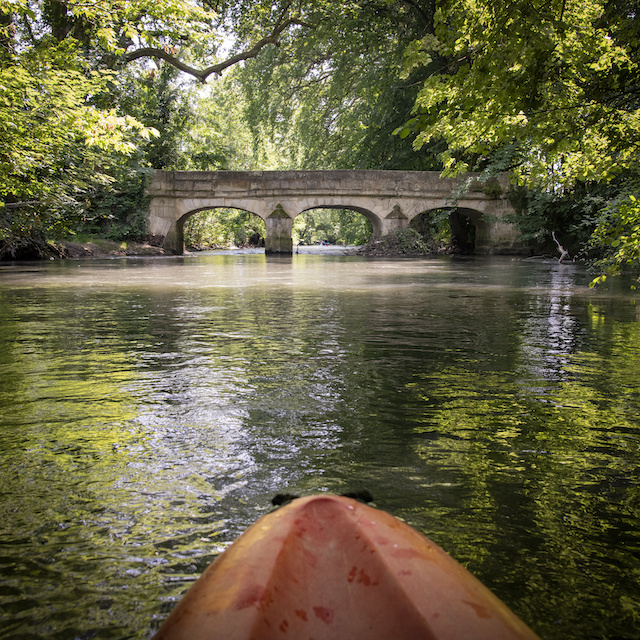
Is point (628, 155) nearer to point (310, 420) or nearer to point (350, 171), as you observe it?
point (310, 420)

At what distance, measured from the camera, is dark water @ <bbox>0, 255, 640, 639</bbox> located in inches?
53.8

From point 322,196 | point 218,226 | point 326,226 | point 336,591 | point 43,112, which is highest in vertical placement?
point 326,226

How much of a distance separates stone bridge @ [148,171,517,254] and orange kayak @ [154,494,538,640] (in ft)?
76.7

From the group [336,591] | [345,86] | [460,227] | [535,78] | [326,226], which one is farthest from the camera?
[326,226]

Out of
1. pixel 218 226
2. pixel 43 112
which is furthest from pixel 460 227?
pixel 43 112

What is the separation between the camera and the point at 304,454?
2.14 m

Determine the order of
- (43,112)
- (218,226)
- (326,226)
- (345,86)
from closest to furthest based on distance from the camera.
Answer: (43,112)
(345,86)
(218,226)
(326,226)

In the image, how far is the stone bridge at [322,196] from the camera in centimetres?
2366

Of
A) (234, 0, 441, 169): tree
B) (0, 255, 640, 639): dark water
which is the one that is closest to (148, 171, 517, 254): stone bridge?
(234, 0, 441, 169): tree

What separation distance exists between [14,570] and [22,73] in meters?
9.09

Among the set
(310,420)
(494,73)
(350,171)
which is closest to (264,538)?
(310,420)

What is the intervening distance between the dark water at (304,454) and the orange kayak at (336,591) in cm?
42

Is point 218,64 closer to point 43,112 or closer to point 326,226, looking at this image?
point 43,112

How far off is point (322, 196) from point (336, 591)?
24.0 meters
